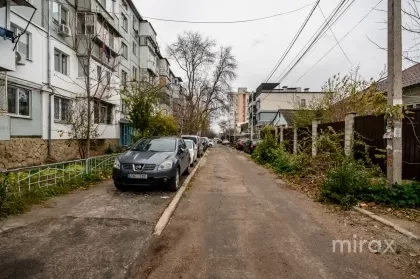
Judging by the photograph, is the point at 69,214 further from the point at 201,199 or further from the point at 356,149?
the point at 356,149

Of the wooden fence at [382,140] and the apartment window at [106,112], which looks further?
the apartment window at [106,112]

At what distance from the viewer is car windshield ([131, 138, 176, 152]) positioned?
957cm

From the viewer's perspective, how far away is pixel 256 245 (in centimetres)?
448

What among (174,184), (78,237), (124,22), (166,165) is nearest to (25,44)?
(166,165)

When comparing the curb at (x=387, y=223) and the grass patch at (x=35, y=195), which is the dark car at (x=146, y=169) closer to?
the grass patch at (x=35, y=195)

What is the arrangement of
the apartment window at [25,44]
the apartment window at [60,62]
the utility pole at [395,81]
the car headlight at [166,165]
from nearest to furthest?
the utility pole at [395,81] → the car headlight at [166,165] → the apartment window at [25,44] → the apartment window at [60,62]

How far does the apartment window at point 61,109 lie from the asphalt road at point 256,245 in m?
12.0

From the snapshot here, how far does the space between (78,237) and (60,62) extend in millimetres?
15382

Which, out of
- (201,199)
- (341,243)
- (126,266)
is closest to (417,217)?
(341,243)

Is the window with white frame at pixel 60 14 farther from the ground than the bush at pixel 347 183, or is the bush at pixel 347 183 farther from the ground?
the window with white frame at pixel 60 14

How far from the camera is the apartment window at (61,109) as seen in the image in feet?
53.3

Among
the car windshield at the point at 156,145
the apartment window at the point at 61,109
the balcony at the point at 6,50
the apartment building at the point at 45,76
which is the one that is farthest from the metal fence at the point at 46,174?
the apartment window at the point at 61,109

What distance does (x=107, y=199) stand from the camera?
7395 mm

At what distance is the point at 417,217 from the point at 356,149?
15.4 feet
